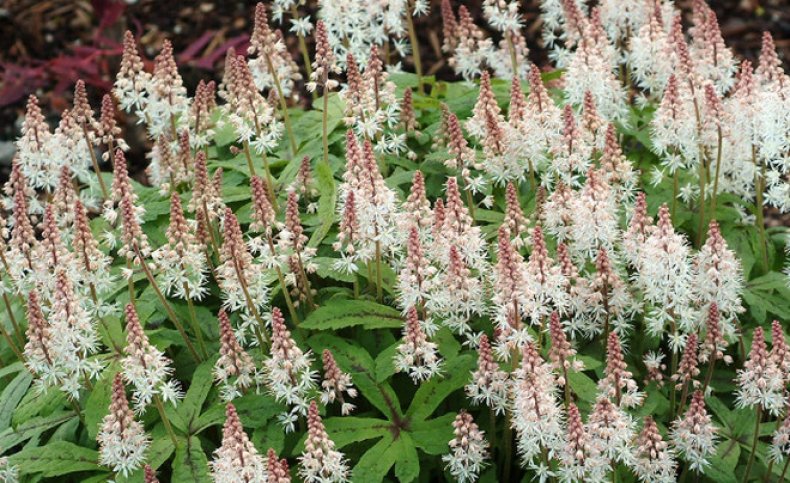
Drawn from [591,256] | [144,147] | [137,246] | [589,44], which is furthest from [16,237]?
[144,147]

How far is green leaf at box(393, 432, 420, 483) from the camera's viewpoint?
419 centimetres

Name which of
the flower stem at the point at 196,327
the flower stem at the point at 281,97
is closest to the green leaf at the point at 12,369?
the flower stem at the point at 196,327

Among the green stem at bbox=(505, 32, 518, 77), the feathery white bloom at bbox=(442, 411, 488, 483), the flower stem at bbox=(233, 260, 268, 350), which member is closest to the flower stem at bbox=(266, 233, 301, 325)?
the flower stem at bbox=(233, 260, 268, 350)

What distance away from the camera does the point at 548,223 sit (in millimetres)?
4781

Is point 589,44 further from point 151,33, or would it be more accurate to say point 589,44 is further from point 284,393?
point 151,33

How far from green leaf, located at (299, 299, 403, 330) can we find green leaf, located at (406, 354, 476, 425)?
0.87 feet

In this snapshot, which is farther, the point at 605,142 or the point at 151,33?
the point at 151,33

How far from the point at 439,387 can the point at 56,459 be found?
1.52 metres

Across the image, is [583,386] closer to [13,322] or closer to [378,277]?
[378,277]

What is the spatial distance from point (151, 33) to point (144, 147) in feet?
4.90

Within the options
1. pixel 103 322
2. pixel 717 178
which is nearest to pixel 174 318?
pixel 103 322

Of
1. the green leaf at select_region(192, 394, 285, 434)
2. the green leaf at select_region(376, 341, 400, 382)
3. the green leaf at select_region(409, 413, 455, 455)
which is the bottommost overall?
the green leaf at select_region(409, 413, 455, 455)

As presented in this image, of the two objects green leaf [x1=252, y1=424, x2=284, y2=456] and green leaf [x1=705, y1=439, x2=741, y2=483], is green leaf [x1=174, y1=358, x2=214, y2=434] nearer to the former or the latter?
green leaf [x1=252, y1=424, x2=284, y2=456]

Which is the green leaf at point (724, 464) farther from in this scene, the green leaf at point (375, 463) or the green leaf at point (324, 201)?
the green leaf at point (324, 201)
